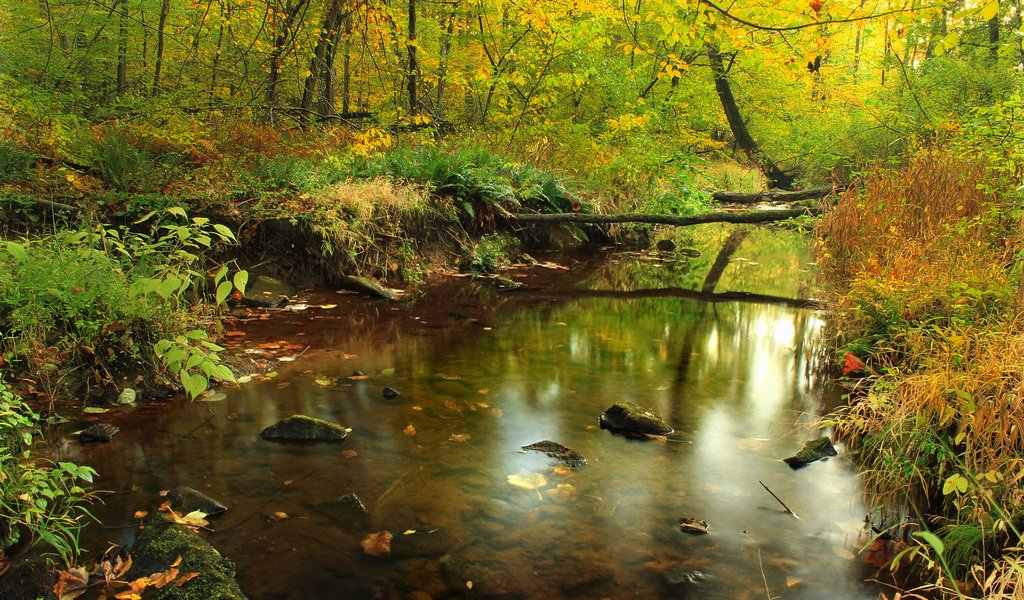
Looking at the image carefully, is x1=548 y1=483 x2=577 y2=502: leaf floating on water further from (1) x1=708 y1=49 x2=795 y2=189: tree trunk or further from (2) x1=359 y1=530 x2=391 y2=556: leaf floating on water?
(1) x1=708 y1=49 x2=795 y2=189: tree trunk

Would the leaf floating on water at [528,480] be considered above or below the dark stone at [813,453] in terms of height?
below

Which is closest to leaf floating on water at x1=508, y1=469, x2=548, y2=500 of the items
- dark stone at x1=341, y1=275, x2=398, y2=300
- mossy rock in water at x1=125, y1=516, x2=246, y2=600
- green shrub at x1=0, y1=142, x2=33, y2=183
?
mossy rock in water at x1=125, y1=516, x2=246, y2=600

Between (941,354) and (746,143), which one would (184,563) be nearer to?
(941,354)

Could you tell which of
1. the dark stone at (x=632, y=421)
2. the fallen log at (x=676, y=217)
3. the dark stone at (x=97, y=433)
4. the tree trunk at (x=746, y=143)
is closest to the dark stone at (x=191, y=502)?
the dark stone at (x=97, y=433)

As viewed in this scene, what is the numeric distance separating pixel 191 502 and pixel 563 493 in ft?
6.41

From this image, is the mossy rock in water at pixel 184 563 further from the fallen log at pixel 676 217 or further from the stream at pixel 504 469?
the fallen log at pixel 676 217

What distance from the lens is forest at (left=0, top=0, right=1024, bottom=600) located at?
9.59 ft

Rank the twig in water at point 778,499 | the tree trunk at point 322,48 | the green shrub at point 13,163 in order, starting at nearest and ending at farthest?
1. the twig in water at point 778,499
2. the green shrub at point 13,163
3. the tree trunk at point 322,48

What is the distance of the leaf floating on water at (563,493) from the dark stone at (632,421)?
2.95ft

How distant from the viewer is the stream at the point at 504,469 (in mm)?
2793

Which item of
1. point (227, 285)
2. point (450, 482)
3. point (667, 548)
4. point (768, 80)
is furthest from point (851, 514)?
point (768, 80)

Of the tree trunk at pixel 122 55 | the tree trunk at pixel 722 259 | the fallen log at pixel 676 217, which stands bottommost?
the tree trunk at pixel 722 259

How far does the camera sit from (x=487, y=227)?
10711 millimetres

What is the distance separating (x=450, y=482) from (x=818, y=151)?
50.8ft
